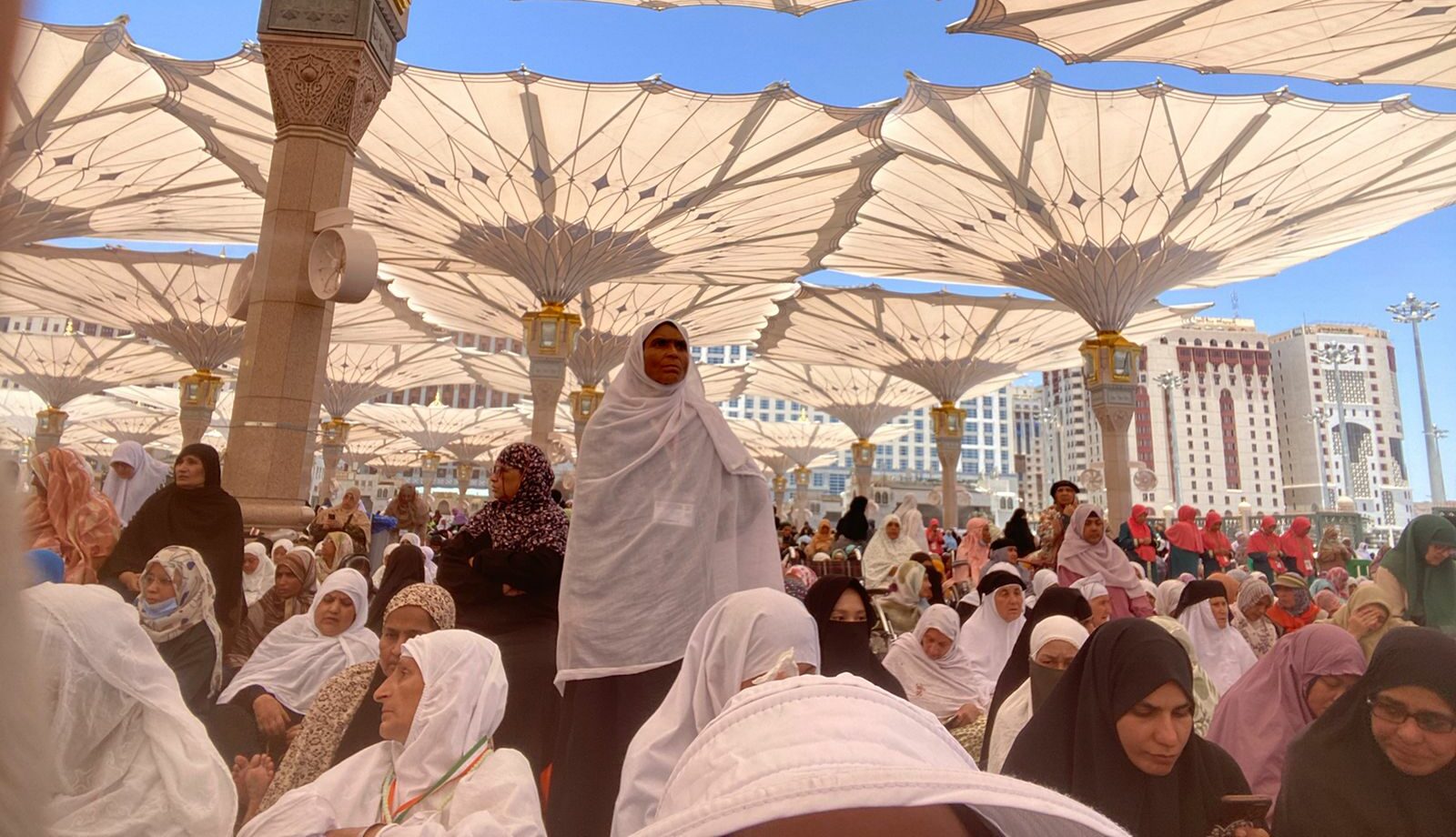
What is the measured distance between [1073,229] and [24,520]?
662 inches

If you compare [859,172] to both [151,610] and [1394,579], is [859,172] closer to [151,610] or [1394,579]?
[1394,579]

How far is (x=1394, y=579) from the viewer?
177 inches

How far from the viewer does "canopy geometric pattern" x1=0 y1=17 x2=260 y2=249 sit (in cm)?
1249

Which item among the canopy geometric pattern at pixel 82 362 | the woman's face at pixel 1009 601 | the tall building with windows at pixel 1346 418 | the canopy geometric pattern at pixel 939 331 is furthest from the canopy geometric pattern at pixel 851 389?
the tall building with windows at pixel 1346 418

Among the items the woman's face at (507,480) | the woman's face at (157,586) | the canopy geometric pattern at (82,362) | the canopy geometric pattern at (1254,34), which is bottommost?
the woman's face at (157,586)

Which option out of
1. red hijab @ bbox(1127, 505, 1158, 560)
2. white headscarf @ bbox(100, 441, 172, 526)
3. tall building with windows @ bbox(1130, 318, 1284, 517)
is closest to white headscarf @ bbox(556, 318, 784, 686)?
white headscarf @ bbox(100, 441, 172, 526)

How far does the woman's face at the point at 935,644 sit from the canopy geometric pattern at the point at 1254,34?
8.16 meters

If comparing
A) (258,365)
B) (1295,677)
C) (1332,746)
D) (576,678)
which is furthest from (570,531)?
(258,365)

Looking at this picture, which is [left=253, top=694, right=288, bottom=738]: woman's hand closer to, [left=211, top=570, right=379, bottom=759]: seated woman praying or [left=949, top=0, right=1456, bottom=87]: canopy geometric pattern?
[left=211, top=570, right=379, bottom=759]: seated woman praying

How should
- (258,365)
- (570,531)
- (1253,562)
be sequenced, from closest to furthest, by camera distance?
(570,531) < (258,365) < (1253,562)

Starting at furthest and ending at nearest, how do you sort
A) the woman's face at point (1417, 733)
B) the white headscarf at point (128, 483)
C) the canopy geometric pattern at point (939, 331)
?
the canopy geometric pattern at point (939, 331), the white headscarf at point (128, 483), the woman's face at point (1417, 733)

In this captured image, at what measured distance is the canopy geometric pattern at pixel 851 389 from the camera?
32656mm

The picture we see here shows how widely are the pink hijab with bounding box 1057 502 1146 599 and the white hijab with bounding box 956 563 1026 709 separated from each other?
2.31 feet

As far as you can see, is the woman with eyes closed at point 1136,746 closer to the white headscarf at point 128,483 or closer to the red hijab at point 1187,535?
the white headscarf at point 128,483
